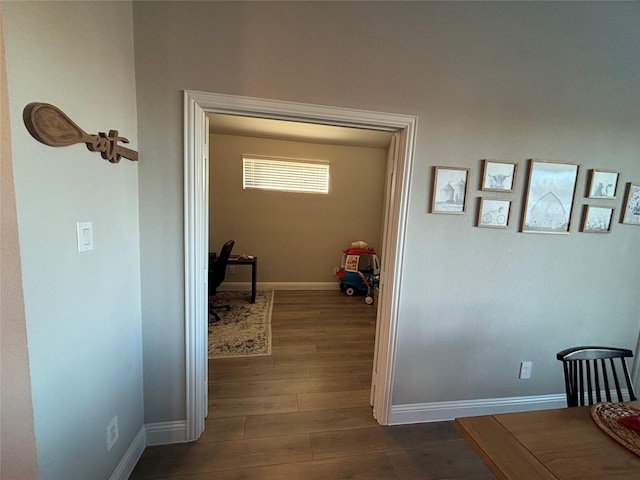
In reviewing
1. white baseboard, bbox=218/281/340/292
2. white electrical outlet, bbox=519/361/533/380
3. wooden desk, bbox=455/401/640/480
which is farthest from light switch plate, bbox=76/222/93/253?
white baseboard, bbox=218/281/340/292

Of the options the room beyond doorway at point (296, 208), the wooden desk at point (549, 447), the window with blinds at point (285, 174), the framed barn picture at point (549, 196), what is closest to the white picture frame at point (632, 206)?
the framed barn picture at point (549, 196)

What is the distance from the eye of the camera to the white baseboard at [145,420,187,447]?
154cm

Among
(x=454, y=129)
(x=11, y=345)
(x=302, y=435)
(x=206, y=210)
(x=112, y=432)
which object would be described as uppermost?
(x=454, y=129)

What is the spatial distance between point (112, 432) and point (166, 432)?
408 millimetres

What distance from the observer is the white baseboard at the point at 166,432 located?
1.54m

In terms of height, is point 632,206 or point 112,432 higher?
point 632,206

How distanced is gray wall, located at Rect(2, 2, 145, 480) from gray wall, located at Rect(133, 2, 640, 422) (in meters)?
0.14

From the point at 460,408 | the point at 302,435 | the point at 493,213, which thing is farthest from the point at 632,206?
the point at 302,435

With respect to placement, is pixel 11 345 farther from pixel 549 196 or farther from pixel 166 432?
pixel 549 196

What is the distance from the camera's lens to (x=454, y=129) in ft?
5.12

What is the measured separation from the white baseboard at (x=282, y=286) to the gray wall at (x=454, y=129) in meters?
2.97

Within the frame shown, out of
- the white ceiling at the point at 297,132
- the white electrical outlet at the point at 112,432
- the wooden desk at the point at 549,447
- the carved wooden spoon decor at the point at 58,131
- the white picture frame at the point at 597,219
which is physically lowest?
the white electrical outlet at the point at 112,432

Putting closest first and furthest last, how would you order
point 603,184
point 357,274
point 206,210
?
1. point 206,210
2. point 603,184
3. point 357,274

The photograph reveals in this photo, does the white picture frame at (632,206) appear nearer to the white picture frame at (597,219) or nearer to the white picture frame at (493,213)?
the white picture frame at (597,219)
